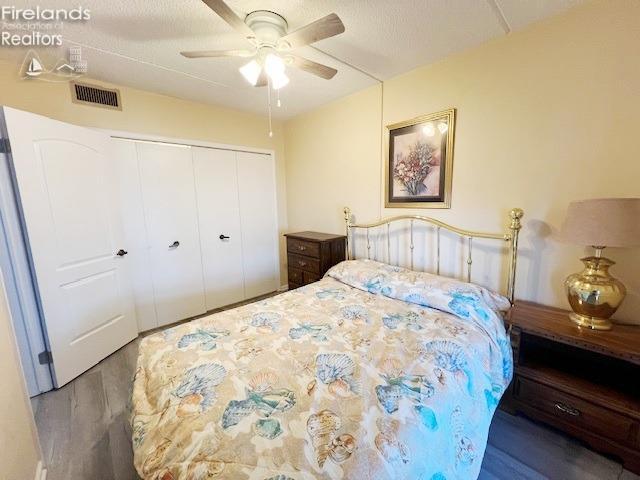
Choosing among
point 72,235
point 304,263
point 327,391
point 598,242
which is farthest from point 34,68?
point 598,242

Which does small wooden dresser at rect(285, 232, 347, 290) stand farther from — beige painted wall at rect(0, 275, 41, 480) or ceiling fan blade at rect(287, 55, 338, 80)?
beige painted wall at rect(0, 275, 41, 480)

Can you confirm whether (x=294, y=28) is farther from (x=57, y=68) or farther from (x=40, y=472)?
(x=40, y=472)

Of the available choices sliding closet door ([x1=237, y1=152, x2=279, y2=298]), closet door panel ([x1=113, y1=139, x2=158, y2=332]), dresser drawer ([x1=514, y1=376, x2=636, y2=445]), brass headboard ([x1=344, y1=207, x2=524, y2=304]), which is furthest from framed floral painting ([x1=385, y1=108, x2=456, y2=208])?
closet door panel ([x1=113, y1=139, x2=158, y2=332])

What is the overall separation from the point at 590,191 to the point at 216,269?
3360mm

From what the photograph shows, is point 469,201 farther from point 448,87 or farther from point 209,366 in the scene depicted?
point 209,366

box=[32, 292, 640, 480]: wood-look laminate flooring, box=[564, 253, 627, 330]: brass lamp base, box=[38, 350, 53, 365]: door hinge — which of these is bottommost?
box=[32, 292, 640, 480]: wood-look laminate flooring

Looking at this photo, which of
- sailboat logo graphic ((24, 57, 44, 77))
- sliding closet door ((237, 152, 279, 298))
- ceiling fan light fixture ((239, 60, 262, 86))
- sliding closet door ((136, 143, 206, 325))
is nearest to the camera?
ceiling fan light fixture ((239, 60, 262, 86))

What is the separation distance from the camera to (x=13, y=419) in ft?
3.69

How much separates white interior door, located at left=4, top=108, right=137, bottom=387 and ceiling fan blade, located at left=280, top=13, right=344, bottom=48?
1931 mm

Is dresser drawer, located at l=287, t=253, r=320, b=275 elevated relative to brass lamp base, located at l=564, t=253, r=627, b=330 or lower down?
lower down

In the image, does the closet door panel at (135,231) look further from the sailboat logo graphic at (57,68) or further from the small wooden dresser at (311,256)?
the small wooden dresser at (311,256)

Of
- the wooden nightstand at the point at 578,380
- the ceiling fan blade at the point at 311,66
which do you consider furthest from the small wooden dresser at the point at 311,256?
the wooden nightstand at the point at 578,380

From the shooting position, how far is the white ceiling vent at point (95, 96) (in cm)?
224

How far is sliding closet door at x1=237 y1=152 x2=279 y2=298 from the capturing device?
339 cm
